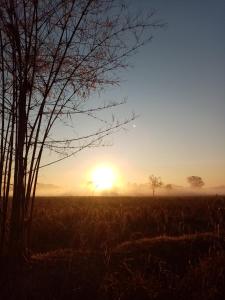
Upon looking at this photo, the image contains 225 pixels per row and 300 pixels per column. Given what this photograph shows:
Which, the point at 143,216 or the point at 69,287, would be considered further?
the point at 143,216

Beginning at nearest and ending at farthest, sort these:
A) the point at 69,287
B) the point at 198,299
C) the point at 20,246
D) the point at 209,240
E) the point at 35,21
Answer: the point at 198,299
the point at 69,287
the point at 35,21
the point at 20,246
the point at 209,240

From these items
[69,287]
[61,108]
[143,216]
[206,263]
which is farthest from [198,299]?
[143,216]

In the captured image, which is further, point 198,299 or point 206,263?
point 206,263

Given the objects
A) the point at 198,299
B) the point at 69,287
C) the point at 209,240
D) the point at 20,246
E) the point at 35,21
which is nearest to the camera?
the point at 198,299

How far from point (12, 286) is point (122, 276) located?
132 centimetres

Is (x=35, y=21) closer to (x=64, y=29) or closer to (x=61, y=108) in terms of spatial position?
(x=64, y=29)

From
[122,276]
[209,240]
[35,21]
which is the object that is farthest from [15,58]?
[209,240]

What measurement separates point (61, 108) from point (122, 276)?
2379mm

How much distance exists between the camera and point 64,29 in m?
5.87

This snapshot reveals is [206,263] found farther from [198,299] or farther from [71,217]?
[71,217]

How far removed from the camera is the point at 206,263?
574cm

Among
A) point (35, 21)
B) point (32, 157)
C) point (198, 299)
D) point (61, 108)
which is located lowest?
point (198, 299)

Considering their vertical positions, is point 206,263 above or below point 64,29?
below

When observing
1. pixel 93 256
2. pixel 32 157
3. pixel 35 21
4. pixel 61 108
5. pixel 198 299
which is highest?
pixel 35 21
